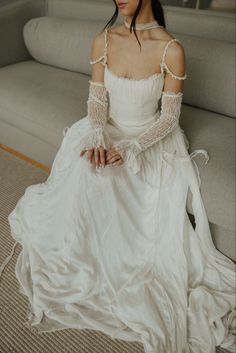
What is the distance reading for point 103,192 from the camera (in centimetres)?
128

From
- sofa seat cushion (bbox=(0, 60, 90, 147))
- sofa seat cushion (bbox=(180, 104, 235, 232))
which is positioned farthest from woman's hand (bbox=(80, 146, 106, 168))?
sofa seat cushion (bbox=(0, 60, 90, 147))

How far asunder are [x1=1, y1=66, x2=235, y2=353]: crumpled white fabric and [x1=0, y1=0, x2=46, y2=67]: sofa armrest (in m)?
1.43

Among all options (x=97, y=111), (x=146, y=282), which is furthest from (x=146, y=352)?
(x=97, y=111)

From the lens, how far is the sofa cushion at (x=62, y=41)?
2.19 m

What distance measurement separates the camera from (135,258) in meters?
1.35

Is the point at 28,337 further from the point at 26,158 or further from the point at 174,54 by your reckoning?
the point at 26,158

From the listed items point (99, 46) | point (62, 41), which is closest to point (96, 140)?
point (99, 46)

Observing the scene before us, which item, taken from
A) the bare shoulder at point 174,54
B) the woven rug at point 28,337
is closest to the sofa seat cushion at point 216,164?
the bare shoulder at point 174,54

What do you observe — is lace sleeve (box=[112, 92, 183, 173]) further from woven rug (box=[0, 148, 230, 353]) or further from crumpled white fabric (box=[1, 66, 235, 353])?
woven rug (box=[0, 148, 230, 353])

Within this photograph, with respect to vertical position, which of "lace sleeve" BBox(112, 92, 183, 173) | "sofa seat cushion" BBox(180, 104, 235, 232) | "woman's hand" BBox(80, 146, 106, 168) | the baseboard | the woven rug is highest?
"lace sleeve" BBox(112, 92, 183, 173)

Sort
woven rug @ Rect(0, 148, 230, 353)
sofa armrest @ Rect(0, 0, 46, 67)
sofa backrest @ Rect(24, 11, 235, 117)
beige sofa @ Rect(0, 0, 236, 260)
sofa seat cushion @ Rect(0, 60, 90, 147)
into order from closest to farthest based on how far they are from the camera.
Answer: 1. woven rug @ Rect(0, 148, 230, 353)
2. beige sofa @ Rect(0, 0, 236, 260)
3. sofa backrest @ Rect(24, 11, 235, 117)
4. sofa seat cushion @ Rect(0, 60, 90, 147)
5. sofa armrest @ Rect(0, 0, 46, 67)

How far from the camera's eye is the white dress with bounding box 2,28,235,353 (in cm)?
122

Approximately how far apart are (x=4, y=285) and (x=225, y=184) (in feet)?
3.12

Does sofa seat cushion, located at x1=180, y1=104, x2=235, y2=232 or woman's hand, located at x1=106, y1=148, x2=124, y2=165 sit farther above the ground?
woman's hand, located at x1=106, y1=148, x2=124, y2=165
